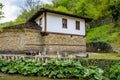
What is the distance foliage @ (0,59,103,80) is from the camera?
1223 cm

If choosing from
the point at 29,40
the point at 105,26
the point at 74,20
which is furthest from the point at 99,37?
the point at 29,40

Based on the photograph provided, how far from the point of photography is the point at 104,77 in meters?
12.5

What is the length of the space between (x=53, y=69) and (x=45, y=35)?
1153cm

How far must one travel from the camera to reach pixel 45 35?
24.1 m

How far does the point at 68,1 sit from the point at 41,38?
31.2 meters

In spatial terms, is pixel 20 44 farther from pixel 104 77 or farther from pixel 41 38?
pixel 104 77

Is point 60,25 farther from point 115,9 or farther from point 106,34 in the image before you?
point 115,9

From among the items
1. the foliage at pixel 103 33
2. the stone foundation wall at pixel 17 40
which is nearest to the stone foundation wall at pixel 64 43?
the stone foundation wall at pixel 17 40

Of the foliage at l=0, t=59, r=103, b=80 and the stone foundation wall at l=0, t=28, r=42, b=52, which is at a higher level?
the stone foundation wall at l=0, t=28, r=42, b=52

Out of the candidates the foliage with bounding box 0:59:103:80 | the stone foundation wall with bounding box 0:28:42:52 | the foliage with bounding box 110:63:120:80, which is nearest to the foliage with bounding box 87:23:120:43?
the stone foundation wall with bounding box 0:28:42:52

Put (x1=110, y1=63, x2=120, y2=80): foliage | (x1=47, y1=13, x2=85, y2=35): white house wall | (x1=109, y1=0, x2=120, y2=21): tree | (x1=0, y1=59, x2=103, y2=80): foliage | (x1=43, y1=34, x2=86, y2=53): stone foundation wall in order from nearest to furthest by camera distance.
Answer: (x1=110, y1=63, x2=120, y2=80): foliage < (x1=0, y1=59, x2=103, y2=80): foliage < (x1=43, y1=34, x2=86, y2=53): stone foundation wall < (x1=47, y1=13, x2=85, y2=35): white house wall < (x1=109, y1=0, x2=120, y2=21): tree

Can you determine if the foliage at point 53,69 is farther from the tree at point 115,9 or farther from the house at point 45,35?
the tree at point 115,9

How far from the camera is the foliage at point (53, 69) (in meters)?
12.2

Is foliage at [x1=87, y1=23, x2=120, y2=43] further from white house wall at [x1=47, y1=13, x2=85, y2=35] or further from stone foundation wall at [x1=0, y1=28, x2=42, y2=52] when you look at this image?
stone foundation wall at [x1=0, y1=28, x2=42, y2=52]
